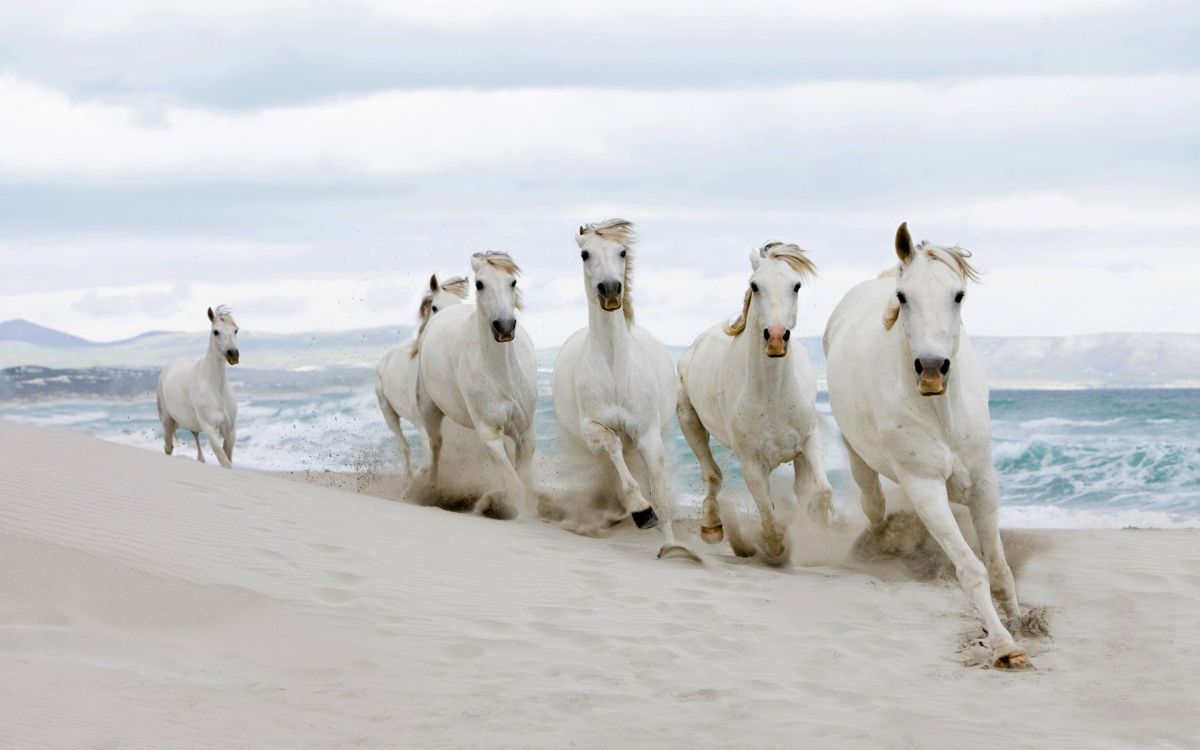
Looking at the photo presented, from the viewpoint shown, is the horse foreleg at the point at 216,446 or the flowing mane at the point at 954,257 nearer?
the flowing mane at the point at 954,257

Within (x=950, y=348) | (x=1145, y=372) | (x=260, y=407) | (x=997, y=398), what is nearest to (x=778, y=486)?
(x=950, y=348)

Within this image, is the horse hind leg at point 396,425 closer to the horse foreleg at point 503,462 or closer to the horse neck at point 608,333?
the horse foreleg at point 503,462

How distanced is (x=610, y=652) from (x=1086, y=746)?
2.19m

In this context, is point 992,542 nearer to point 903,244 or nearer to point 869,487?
point 903,244

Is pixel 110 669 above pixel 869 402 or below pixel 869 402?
below

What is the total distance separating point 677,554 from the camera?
8.94m

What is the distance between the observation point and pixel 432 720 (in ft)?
16.9

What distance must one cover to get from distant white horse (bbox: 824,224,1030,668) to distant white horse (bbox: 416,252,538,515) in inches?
133

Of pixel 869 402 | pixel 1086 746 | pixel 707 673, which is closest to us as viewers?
pixel 1086 746

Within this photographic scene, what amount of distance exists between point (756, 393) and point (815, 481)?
2.31ft

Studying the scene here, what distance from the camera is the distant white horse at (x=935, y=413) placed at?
617 centimetres

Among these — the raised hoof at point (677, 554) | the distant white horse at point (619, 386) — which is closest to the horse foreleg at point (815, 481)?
the raised hoof at point (677, 554)

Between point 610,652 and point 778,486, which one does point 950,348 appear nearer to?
point 610,652

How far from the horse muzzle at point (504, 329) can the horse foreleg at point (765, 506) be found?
2190 mm
